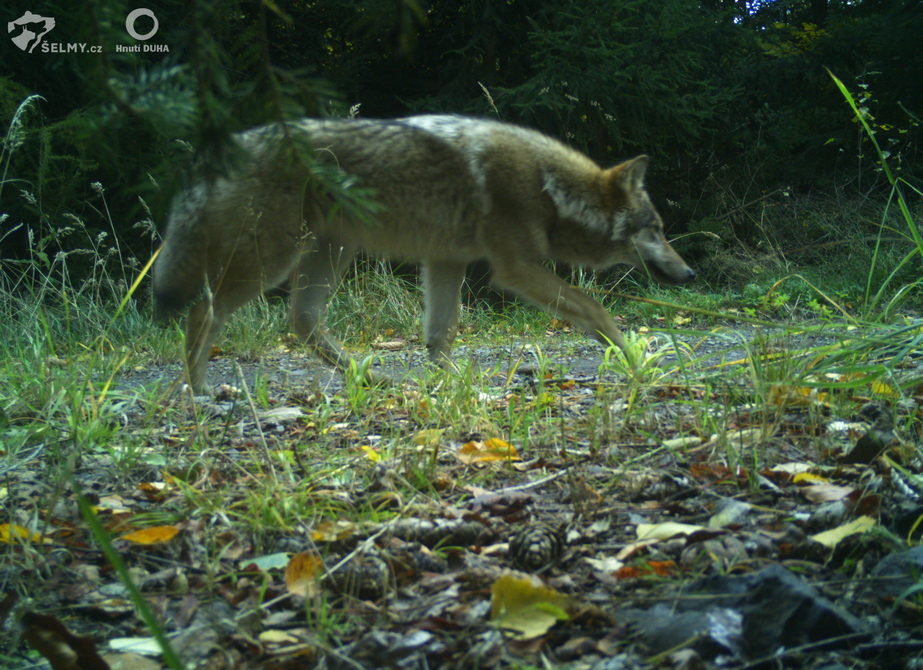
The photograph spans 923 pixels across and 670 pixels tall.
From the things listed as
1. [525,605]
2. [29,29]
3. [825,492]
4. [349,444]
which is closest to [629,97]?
[29,29]

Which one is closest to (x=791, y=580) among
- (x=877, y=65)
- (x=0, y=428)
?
(x=0, y=428)

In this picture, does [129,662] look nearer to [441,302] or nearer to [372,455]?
[372,455]

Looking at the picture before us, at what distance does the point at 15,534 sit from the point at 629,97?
8.62 meters

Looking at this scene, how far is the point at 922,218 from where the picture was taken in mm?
8484

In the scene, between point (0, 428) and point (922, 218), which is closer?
point (0, 428)

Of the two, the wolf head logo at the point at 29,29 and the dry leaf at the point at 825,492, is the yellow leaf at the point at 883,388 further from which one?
the wolf head logo at the point at 29,29

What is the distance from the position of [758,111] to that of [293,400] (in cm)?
1046

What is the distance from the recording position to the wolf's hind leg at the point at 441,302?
522 cm

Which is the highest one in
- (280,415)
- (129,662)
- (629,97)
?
(629,97)

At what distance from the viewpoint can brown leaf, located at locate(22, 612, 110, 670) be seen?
4.45ft

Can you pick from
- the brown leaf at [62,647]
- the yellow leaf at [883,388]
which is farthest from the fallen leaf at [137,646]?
the yellow leaf at [883,388]

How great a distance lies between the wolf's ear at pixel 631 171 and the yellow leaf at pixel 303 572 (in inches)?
164

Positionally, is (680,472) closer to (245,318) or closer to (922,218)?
(245,318)

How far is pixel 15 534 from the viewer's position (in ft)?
6.06
